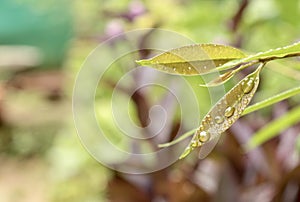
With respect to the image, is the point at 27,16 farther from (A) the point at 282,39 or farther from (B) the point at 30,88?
(A) the point at 282,39

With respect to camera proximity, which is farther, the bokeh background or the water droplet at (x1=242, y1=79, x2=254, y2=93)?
the bokeh background

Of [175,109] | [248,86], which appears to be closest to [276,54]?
[248,86]

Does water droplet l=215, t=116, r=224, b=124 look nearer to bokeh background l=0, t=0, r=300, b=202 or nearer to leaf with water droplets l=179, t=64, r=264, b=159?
leaf with water droplets l=179, t=64, r=264, b=159

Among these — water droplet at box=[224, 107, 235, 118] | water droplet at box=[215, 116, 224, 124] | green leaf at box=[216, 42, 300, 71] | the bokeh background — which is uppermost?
green leaf at box=[216, 42, 300, 71]

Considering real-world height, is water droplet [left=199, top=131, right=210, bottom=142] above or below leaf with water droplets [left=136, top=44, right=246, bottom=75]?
below

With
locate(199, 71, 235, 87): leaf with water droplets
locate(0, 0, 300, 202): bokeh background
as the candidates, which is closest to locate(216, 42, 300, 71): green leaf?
locate(199, 71, 235, 87): leaf with water droplets

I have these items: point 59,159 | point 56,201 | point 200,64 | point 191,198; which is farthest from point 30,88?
point 200,64
